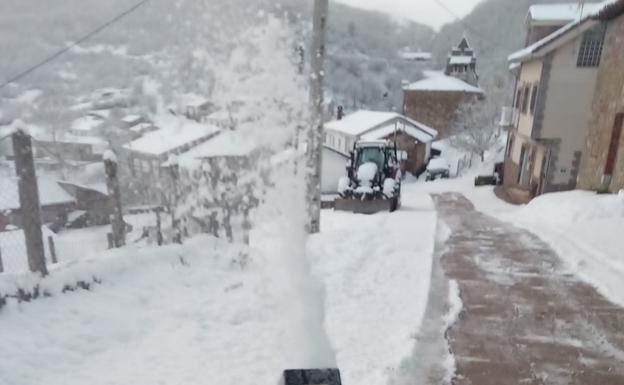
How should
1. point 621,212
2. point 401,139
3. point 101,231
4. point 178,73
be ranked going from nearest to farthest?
point 178,73
point 621,212
point 101,231
point 401,139

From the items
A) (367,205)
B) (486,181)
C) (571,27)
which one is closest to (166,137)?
(367,205)

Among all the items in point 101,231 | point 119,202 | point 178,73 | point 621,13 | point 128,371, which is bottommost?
point 101,231

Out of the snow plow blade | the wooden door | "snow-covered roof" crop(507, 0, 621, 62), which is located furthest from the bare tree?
the snow plow blade

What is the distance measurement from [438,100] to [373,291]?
1659 inches

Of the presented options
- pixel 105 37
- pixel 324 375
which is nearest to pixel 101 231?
pixel 105 37

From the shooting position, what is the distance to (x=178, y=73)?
657 centimetres

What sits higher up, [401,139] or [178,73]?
[178,73]

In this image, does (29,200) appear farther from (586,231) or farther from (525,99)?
(525,99)

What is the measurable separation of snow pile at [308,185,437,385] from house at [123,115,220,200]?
386cm

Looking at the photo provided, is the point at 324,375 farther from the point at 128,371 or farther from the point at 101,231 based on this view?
the point at 101,231

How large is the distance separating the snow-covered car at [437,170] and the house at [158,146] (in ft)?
74.6

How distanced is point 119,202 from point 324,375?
4.51 meters

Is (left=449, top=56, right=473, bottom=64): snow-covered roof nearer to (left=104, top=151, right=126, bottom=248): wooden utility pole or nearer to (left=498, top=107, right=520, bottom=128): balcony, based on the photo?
(left=498, top=107, right=520, bottom=128): balcony

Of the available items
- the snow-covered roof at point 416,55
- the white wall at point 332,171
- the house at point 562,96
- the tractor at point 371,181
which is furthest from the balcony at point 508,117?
the snow-covered roof at point 416,55
